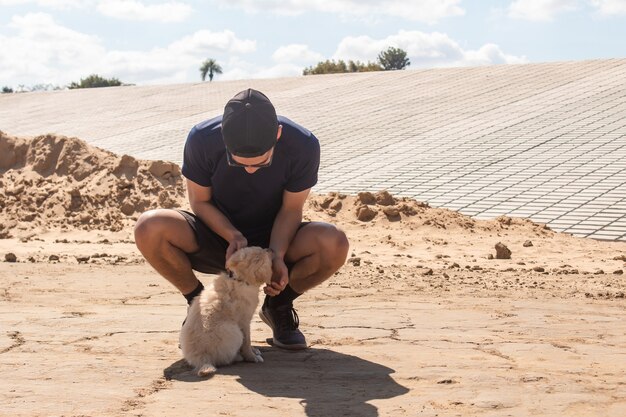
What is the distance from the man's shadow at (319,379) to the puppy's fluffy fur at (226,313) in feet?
0.28

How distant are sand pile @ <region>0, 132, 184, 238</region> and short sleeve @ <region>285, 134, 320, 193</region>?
6.14 meters

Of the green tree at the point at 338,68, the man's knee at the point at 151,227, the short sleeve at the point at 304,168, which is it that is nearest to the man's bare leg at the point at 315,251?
the short sleeve at the point at 304,168

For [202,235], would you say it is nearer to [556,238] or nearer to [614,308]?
[614,308]

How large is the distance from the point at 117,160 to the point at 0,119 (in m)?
12.6

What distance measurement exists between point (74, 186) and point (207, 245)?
7009 millimetres

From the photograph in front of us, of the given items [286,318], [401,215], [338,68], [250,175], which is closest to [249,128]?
[250,175]

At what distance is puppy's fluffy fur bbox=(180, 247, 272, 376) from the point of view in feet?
13.1

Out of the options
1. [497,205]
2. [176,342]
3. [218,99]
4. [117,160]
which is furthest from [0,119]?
[176,342]

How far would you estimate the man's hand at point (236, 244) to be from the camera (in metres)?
4.18

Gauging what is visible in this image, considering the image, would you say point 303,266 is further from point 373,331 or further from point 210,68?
point 210,68

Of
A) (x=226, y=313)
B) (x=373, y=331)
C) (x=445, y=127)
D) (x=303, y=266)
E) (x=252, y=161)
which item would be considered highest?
(x=252, y=161)

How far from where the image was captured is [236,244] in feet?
13.8

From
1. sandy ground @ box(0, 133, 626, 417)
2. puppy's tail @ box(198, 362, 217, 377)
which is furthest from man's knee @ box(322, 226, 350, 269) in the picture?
puppy's tail @ box(198, 362, 217, 377)

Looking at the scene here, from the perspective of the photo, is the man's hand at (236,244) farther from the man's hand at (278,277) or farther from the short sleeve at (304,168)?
the short sleeve at (304,168)
